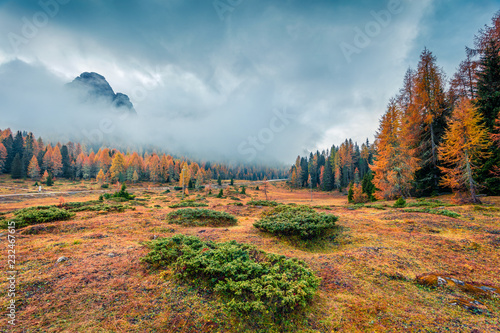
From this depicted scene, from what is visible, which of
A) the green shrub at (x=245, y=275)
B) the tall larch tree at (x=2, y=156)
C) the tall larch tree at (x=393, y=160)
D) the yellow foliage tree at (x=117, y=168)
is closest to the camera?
the green shrub at (x=245, y=275)

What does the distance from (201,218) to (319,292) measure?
10215 mm

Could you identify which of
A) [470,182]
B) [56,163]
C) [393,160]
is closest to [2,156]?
[56,163]

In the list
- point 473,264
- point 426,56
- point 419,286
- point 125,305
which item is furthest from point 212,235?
point 426,56

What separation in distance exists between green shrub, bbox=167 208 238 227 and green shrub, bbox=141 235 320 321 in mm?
6190

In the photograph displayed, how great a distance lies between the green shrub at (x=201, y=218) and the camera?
12698 mm

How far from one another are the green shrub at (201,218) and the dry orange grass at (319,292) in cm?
390

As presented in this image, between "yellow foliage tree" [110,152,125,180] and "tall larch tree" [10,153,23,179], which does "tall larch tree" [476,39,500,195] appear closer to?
"yellow foliage tree" [110,152,125,180]

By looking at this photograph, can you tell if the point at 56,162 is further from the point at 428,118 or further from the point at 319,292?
the point at 428,118

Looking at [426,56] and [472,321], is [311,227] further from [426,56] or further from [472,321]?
[426,56]

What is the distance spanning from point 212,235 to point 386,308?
25.1 ft

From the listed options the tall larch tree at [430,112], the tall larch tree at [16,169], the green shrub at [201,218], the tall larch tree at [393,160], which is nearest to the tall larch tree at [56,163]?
the tall larch tree at [16,169]

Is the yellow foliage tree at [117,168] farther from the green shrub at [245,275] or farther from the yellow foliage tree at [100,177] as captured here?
the green shrub at [245,275]

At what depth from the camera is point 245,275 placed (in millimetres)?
4520

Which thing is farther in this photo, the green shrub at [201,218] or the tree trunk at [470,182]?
the tree trunk at [470,182]
